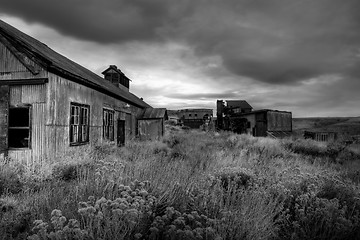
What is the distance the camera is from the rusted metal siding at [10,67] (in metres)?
7.87

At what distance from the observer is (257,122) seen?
86.6ft

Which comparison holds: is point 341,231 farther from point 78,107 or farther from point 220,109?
point 220,109

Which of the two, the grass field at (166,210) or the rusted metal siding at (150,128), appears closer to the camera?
the grass field at (166,210)

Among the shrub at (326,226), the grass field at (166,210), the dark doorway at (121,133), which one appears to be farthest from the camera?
the dark doorway at (121,133)

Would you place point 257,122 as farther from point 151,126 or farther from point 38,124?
point 38,124

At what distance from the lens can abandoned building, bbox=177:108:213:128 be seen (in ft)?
182

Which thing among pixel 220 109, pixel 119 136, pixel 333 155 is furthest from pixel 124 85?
pixel 333 155

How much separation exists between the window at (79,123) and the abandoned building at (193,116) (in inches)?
1783

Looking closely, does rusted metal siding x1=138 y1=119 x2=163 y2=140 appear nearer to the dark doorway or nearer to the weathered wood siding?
the dark doorway

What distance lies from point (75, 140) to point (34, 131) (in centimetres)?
182

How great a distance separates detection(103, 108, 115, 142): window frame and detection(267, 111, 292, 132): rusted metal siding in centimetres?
1816

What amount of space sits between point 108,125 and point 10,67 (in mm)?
5916

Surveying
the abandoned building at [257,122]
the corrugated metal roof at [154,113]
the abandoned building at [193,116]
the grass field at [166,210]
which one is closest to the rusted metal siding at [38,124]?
the grass field at [166,210]

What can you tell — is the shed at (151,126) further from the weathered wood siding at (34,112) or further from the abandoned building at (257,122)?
the abandoned building at (257,122)
